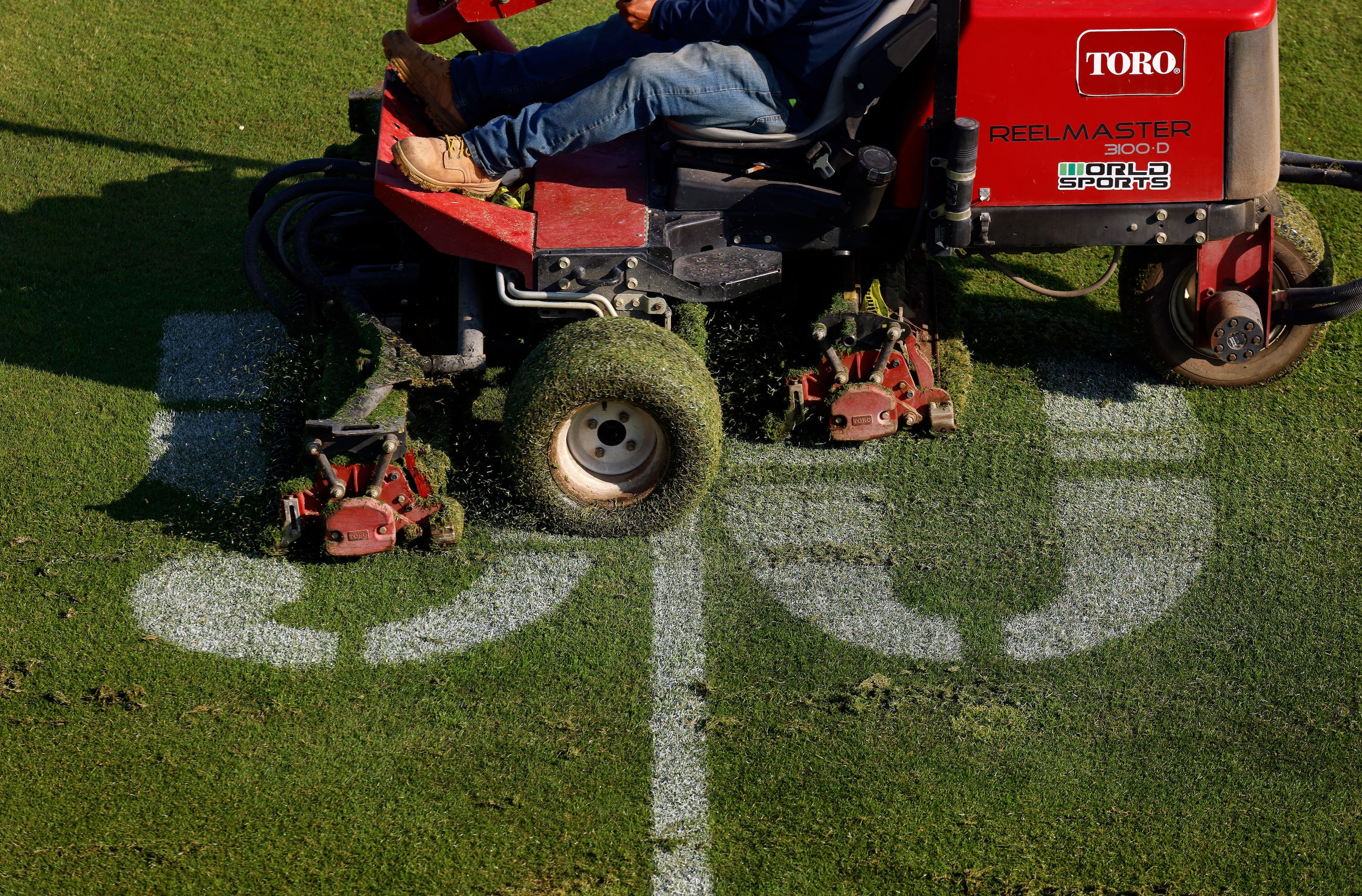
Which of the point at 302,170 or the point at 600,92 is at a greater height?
the point at 600,92

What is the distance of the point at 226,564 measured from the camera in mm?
5512

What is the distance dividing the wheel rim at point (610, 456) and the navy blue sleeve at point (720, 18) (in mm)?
1540

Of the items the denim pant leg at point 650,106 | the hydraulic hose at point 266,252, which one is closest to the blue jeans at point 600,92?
the denim pant leg at point 650,106

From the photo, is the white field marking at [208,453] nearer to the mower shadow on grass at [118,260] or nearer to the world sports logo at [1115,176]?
the mower shadow on grass at [118,260]

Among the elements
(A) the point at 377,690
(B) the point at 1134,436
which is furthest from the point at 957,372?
(A) the point at 377,690

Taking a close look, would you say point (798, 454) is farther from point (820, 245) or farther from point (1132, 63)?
point (1132, 63)

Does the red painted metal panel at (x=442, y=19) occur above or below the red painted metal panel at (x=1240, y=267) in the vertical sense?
above

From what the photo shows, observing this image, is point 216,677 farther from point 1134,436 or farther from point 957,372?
point 1134,436

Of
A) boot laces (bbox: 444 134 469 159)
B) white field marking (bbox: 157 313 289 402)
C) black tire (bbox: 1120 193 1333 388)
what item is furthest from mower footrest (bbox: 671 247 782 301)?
white field marking (bbox: 157 313 289 402)

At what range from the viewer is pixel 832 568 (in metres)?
5.53

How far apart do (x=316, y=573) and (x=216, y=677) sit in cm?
61

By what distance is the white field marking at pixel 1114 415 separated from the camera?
6.07 metres

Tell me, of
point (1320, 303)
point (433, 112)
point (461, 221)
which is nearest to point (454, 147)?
point (461, 221)

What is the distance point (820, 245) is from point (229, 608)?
2.87m
